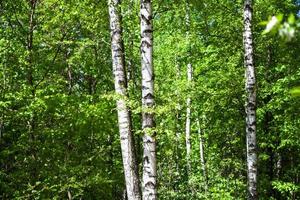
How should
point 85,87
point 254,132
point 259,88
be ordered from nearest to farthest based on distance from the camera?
point 254,132
point 259,88
point 85,87

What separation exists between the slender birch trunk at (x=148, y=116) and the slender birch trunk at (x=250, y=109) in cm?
364

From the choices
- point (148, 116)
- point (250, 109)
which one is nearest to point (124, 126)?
point (148, 116)

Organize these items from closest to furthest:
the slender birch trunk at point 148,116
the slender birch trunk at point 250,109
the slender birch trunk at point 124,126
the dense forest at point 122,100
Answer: the slender birch trunk at point 148,116, the slender birch trunk at point 124,126, the dense forest at point 122,100, the slender birch trunk at point 250,109

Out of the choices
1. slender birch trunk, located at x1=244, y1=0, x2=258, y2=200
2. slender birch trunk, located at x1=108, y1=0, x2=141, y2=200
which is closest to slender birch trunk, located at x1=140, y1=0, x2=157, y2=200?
slender birch trunk, located at x1=108, y1=0, x2=141, y2=200

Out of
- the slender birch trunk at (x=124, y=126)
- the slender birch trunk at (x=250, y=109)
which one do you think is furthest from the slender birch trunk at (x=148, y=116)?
the slender birch trunk at (x=250, y=109)

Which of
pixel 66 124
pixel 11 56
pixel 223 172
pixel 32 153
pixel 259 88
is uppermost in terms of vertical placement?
pixel 11 56

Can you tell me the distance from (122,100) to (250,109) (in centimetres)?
326

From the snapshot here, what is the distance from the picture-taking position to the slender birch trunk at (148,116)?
244 inches

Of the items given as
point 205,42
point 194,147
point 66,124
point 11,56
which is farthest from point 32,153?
point 194,147

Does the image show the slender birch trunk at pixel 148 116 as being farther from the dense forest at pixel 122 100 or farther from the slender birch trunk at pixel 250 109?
the slender birch trunk at pixel 250 109

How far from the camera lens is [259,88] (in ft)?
45.4

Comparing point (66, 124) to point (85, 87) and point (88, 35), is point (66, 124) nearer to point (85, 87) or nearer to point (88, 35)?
point (88, 35)

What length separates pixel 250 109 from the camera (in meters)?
9.45

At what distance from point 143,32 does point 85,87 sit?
10.6 meters
